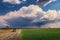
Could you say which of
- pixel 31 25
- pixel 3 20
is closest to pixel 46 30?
pixel 31 25

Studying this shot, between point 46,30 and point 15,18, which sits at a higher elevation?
point 15,18

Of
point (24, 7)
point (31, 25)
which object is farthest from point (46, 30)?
point (24, 7)

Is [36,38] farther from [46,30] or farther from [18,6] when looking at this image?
[18,6]

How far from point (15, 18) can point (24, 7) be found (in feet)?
0.59

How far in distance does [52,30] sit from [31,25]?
27 centimetres

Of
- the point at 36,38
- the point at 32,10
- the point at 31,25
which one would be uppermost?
the point at 32,10

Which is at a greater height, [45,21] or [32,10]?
[32,10]

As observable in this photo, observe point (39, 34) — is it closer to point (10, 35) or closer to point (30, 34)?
point (30, 34)

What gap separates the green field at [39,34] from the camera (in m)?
1.89

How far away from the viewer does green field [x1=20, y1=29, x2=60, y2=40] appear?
6.19ft

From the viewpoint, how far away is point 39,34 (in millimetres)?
1897

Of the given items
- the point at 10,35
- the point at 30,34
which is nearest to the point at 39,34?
the point at 30,34

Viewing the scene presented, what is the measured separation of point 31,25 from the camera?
1.91 meters

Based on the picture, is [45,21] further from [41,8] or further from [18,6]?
[18,6]
